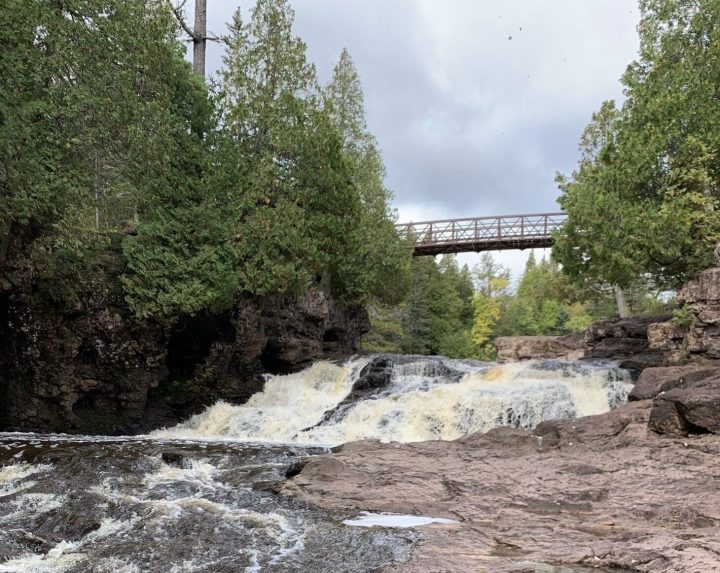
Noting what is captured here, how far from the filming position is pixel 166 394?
17.1m

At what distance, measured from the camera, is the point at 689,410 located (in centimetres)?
925

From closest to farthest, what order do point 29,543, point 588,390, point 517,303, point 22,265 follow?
point 29,543 < point 22,265 < point 588,390 < point 517,303

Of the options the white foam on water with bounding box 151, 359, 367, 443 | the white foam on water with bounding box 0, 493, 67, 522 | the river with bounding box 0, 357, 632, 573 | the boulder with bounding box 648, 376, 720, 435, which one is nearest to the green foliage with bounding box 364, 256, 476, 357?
the white foam on water with bounding box 151, 359, 367, 443

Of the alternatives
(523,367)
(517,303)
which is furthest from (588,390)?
(517,303)

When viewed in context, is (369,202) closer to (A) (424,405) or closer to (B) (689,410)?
(A) (424,405)

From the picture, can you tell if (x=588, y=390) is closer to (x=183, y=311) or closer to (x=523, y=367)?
(x=523, y=367)

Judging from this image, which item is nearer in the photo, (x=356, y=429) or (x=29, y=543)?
(x=29, y=543)

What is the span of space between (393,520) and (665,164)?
1527cm

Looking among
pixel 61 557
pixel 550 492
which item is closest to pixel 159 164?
pixel 61 557

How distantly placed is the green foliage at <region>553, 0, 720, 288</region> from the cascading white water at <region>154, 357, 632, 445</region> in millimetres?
3863

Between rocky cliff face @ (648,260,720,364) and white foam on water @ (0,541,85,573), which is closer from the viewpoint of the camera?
white foam on water @ (0,541,85,573)

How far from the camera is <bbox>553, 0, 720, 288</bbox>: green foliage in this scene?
1595 centimetres

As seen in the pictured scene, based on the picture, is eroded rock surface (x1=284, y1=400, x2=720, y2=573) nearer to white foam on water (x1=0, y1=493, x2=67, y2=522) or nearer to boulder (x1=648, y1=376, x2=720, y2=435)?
boulder (x1=648, y1=376, x2=720, y2=435)

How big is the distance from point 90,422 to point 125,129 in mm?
7906
